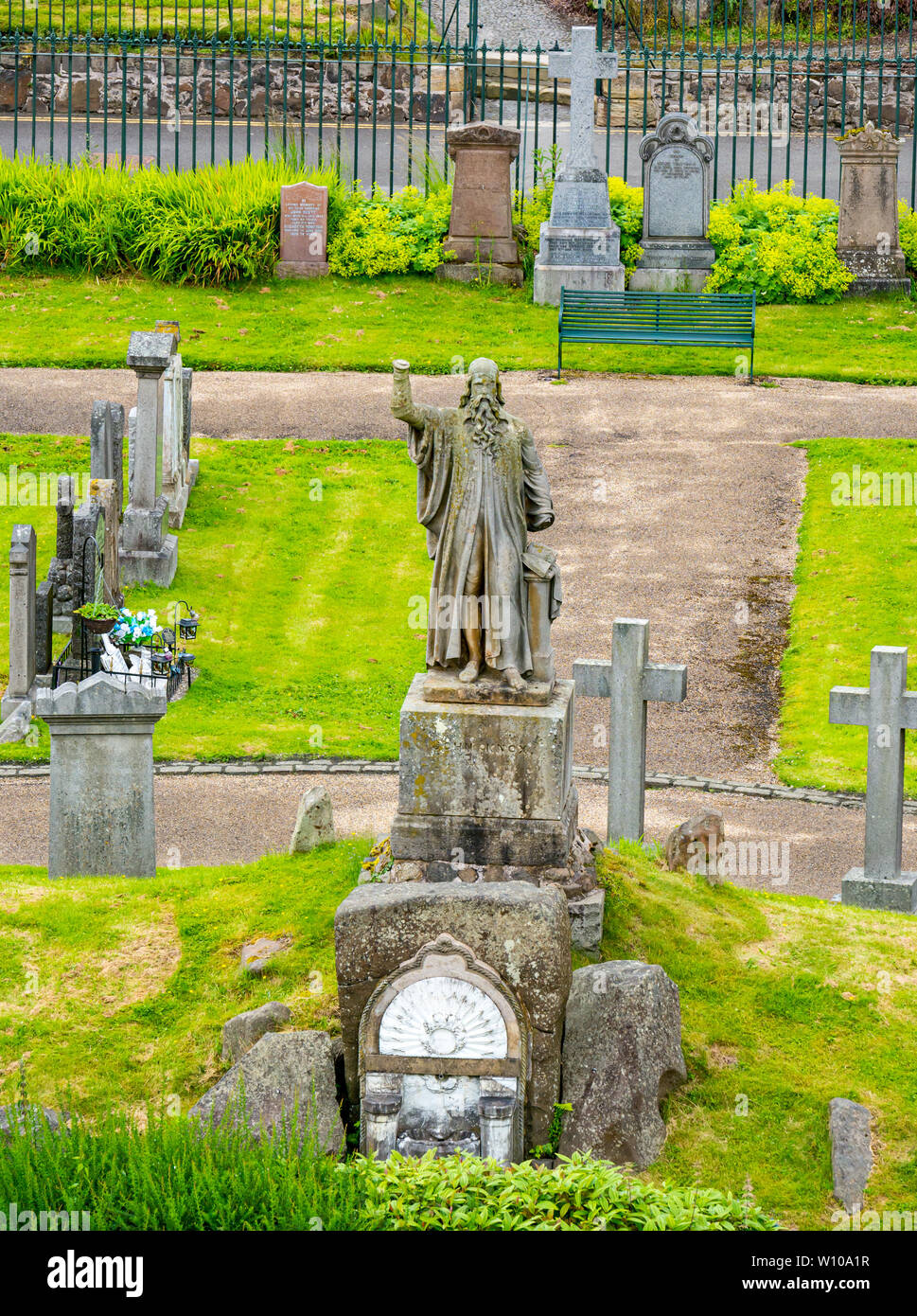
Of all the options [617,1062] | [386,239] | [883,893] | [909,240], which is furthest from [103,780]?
[909,240]

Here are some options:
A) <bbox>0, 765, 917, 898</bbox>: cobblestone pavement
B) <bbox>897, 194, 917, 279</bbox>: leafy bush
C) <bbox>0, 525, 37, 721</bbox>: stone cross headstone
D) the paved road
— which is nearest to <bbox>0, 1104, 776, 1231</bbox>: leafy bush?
<bbox>0, 765, 917, 898</bbox>: cobblestone pavement

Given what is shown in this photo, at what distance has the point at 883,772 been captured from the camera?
11570 millimetres

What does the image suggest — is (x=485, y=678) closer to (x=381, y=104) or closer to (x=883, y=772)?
(x=883, y=772)

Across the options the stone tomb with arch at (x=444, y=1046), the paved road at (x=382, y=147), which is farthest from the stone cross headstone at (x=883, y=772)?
the paved road at (x=382, y=147)

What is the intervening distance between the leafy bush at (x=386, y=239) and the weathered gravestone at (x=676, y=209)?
287 cm

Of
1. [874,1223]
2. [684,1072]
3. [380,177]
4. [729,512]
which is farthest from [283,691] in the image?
[380,177]

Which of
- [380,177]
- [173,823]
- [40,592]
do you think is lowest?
[173,823]

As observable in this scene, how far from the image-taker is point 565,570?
1909cm

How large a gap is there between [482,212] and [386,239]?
1.36 metres

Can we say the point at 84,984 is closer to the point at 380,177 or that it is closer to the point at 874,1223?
the point at 874,1223

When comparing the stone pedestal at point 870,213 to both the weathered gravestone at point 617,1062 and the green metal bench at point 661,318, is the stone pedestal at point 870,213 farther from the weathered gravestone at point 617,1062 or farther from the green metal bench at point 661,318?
the weathered gravestone at point 617,1062

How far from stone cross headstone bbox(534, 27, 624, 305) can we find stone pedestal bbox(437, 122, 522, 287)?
72 cm

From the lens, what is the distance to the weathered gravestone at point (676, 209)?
2648cm
